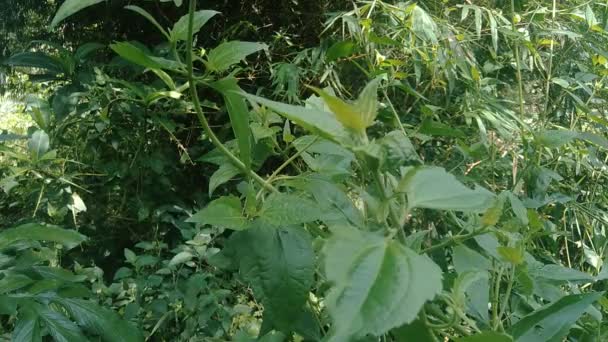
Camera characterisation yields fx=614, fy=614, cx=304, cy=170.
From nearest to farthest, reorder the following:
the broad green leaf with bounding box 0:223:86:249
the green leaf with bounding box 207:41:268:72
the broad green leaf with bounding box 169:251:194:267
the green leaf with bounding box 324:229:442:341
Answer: the green leaf with bounding box 324:229:442:341 → the green leaf with bounding box 207:41:268:72 → the broad green leaf with bounding box 0:223:86:249 → the broad green leaf with bounding box 169:251:194:267

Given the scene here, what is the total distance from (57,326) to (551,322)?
47 centimetres

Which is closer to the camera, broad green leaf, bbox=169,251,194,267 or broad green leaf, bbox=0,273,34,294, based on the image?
broad green leaf, bbox=0,273,34,294

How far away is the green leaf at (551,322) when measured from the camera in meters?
0.43

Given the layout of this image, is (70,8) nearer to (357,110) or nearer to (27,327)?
(357,110)

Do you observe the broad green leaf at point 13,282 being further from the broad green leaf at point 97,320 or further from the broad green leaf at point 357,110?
the broad green leaf at point 357,110

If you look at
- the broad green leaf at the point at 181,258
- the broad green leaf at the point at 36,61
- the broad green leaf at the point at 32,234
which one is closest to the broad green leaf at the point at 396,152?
the broad green leaf at the point at 32,234

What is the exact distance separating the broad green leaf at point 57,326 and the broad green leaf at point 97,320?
0.02 meters

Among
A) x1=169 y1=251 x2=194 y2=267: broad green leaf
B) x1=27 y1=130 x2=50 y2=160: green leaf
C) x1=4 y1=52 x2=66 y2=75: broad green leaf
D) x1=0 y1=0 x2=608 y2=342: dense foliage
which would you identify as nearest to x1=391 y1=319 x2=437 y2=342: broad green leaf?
x1=0 y1=0 x2=608 y2=342: dense foliage

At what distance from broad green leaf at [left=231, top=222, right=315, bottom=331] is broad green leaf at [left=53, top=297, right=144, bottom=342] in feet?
0.97

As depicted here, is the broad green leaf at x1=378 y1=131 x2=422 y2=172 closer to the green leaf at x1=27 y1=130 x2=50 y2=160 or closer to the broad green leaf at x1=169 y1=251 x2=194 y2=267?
the broad green leaf at x1=169 y1=251 x2=194 y2=267

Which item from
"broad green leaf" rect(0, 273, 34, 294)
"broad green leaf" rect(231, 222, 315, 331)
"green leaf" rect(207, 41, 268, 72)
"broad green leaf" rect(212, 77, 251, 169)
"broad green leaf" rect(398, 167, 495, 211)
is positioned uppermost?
"green leaf" rect(207, 41, 268, 72)

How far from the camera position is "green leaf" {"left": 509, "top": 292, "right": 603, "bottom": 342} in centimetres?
43

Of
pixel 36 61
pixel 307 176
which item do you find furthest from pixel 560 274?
pixel 36 61

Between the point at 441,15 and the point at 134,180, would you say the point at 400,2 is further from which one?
the point at 134,180
